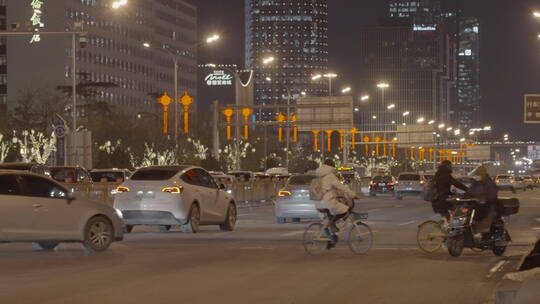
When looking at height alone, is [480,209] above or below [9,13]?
below

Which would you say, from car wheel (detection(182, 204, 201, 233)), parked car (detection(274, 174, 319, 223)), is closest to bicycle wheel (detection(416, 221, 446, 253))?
car wheel (detection(182, 204, 201, 233))

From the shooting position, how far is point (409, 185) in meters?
65.4

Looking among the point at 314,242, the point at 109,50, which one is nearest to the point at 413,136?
the point at 109,50

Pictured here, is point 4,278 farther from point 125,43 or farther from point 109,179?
point 125,43

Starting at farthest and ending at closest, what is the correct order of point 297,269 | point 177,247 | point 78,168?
point 78,168, point 177,247, point 297,269

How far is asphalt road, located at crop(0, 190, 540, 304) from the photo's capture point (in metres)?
13.9

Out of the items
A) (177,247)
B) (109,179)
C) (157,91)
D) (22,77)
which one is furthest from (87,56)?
(177,247)

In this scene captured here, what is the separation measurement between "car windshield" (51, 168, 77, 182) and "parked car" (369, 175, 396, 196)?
35.5 meters

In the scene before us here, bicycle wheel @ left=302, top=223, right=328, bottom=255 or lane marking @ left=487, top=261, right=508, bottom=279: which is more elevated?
bicycle wheel @ left=302, top=223, right=328, bottom=255

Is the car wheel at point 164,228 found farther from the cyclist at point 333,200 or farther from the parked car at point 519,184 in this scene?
the parked car at point 519,184

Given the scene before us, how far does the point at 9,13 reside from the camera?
146 metres

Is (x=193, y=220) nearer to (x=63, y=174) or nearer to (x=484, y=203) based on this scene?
(x=484, y=203)

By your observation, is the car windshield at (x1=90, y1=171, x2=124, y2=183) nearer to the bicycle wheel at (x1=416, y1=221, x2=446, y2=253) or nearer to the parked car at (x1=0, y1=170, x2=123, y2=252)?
the parked car at (x1=0, y1=170, x2=123, y2=252)

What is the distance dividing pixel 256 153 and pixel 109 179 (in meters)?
83.1
